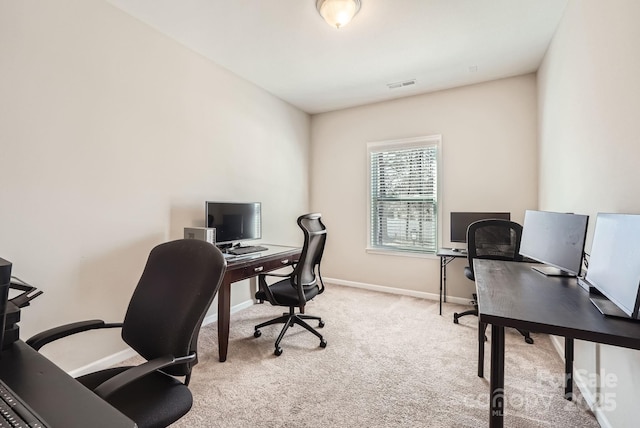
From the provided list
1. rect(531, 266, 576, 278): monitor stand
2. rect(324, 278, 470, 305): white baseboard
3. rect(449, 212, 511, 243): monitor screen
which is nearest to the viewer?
rect(531, 266, 576, 278): monitor stand

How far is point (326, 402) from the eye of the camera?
1.77m

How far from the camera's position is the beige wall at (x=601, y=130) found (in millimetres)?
1319

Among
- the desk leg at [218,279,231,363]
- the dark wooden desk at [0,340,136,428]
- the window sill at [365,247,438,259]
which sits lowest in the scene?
the desk leg at [218,279,231,363]

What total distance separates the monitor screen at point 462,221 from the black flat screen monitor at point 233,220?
7.61ft

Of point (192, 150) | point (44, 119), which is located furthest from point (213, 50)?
point (44, 119)

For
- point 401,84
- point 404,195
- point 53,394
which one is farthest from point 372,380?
point 401,84

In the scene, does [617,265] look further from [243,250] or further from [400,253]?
[400,253]

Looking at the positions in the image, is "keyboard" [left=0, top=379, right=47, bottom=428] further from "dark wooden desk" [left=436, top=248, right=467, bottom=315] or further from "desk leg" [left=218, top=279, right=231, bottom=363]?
"dark wooden desk" [left=436, top=248, right=467, bottom=315]

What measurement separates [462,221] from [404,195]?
88 centimetres

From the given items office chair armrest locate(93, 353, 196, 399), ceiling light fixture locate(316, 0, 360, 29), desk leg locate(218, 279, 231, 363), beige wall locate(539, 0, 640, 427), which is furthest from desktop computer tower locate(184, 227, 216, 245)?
beige wall locate(539, 0, 640, 427)

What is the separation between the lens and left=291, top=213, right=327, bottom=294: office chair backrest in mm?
2389

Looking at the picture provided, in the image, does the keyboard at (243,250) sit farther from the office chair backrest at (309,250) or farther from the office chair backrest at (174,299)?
the office chair backrest at (174,299)

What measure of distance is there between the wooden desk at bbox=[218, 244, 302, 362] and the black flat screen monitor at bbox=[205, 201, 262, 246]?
0.35 metres

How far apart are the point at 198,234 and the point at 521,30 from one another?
334 cm
